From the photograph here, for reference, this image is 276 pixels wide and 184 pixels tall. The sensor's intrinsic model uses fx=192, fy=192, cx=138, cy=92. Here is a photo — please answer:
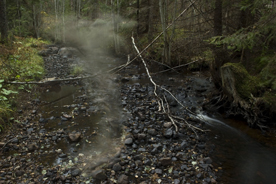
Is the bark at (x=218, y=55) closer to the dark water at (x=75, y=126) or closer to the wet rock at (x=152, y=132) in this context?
the wet rock at (x=152, y=132)

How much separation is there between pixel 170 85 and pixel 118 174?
7.66m

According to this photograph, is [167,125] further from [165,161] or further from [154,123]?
[165,161]

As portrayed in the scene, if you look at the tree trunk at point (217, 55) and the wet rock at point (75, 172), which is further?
the tree trunk at point (217, 55)

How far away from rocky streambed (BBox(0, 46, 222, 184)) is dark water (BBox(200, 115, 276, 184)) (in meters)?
0.30

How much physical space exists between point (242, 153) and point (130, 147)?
130 inches

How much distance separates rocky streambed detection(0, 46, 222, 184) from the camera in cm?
464

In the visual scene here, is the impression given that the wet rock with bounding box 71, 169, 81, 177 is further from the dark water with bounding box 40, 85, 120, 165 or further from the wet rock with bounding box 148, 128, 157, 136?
the wet rock with bounding box 148, 128, 157, 136

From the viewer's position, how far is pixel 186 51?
44.7ft

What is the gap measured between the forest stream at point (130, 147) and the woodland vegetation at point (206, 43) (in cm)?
126

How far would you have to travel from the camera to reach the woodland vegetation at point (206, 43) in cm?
659

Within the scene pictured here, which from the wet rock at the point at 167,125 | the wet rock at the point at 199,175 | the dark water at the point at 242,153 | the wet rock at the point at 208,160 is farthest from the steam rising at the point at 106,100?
the dark water at the point at 242,153

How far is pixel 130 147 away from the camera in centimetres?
A: 572

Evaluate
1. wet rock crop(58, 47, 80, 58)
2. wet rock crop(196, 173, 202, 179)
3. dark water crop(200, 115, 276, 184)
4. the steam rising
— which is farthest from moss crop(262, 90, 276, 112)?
wet rock crop(58, 47, 80, 58)

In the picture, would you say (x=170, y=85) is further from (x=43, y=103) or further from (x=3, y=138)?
(x=3, y=138)
